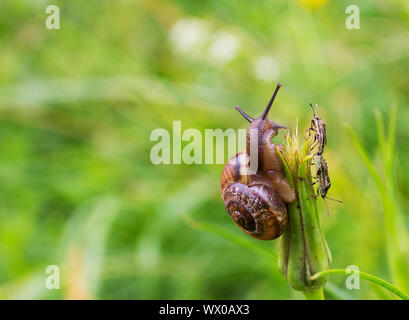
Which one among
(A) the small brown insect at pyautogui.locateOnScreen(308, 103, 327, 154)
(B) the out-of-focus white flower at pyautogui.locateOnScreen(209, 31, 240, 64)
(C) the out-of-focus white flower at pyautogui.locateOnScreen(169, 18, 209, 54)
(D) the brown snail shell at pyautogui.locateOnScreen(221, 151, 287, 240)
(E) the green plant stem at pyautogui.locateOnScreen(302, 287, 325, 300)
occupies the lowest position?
(E) the green plant stem at pyautogui.locateOnScreen(302, 287, 325, 300)

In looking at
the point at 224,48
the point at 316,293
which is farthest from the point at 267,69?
the point at 316,293

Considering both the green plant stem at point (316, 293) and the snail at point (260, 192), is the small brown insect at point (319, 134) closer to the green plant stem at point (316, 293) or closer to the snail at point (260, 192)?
the snail at point (260, 192)

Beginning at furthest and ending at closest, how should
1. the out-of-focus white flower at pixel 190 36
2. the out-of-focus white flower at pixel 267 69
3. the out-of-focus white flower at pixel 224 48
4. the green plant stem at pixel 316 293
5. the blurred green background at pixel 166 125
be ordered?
the out-of-focus white flower at pixel 190 36
the out-of-focus white flower at pixel 224 48
the out-of-focus white flower at pixel 267 69
the blurred green background at pixel 166 125
the green plant stem at pixel 316 293

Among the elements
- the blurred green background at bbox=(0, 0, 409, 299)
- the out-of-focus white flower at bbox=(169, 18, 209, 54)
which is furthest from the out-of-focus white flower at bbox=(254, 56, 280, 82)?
the out-of-focus white flower at bbox=(169, 18, 209, 54)

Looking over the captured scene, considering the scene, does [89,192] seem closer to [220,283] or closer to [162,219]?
[162,219]

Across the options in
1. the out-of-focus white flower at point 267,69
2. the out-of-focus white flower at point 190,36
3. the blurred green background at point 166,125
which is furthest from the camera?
the out-of-focus white flower at point 190,36

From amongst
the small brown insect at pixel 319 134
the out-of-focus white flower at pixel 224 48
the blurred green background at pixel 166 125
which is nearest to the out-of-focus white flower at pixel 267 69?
the blurred green background at pixel 166 125

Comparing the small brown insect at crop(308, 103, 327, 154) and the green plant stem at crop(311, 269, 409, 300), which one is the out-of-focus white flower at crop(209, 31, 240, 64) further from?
the green plant stem at crop(311, 269, 409, 300)

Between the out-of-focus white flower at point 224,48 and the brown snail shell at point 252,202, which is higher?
the out-of-focus white flower at point 224,48

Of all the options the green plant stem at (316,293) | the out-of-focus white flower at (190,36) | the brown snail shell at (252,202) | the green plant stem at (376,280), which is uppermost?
the out-of-focus white flower at (190,36)
